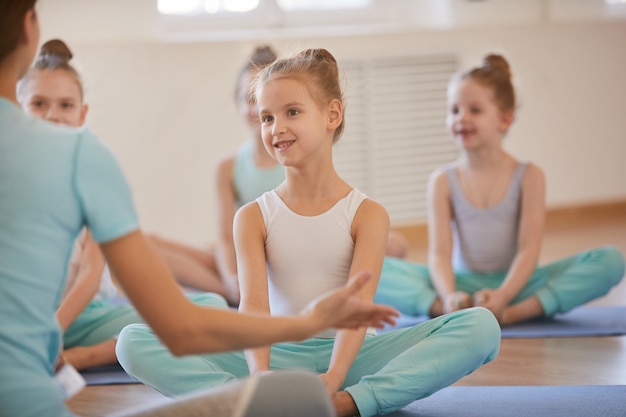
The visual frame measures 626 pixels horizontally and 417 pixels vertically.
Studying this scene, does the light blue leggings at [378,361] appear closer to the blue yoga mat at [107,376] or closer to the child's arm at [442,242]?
the blue yoga mat at [107,376]

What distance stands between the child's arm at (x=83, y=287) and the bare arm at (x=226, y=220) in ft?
2.20

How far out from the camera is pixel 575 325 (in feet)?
8.36

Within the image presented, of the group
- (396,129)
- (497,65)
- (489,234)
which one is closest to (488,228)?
(489,234)

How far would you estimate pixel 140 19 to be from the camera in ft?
13.1

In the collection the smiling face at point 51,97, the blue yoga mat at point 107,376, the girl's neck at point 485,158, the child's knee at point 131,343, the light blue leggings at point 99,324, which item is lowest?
the blue yoga mat at point 107,376

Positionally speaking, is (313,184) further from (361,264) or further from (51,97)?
(51,97)

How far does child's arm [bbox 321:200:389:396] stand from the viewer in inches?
63.8

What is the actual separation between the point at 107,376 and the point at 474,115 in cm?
128

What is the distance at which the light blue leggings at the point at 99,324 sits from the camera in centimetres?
234

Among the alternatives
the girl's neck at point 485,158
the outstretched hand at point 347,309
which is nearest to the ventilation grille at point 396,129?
the girl's neck at point 485,158

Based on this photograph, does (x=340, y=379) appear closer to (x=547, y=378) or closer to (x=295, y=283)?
(x=295, y=283)

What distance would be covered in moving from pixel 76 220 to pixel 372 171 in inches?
127

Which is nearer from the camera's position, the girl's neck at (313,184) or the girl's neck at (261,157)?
the girl's neck at (313,184)

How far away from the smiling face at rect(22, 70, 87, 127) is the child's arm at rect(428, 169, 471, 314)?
109cm
